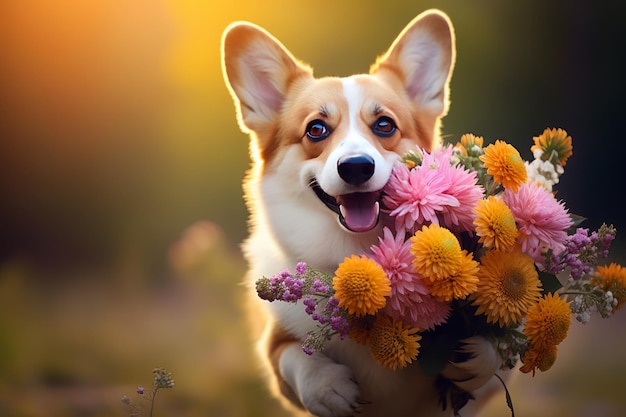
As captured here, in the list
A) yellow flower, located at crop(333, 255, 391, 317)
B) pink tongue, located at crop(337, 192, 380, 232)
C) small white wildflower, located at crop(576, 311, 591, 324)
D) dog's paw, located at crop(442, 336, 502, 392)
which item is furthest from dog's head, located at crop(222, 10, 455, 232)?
small white wildflower, located at crop(576, 311, 591, 324)

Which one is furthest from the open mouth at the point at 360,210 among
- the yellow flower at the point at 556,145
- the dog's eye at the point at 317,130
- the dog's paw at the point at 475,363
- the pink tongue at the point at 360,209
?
the yellow flower at the point at 556,145

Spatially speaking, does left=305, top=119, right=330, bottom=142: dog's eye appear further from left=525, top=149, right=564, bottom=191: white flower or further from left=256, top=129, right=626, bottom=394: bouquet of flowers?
left=525, top=149, right=564, bottom=191: white flower

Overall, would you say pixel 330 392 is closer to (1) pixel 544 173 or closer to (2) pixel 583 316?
(2) pixel 583 316

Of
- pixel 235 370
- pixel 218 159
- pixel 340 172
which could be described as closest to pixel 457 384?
pixel 340 172

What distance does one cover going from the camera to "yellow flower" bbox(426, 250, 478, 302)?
1.19m

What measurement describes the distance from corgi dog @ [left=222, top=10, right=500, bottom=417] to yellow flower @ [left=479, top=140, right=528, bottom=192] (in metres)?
0.19

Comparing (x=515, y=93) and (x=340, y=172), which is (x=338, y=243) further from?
(x=515, y=93)

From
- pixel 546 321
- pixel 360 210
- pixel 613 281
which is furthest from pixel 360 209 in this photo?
pixel 613 281

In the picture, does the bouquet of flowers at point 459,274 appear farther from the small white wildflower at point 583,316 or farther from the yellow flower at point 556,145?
the yellow flower at point 556,145

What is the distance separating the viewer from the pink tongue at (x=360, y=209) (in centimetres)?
133

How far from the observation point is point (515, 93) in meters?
1.99

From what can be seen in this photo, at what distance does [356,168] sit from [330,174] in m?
0.06

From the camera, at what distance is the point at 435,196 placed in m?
1.23

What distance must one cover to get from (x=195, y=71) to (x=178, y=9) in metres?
0.16
